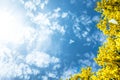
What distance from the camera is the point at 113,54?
33.0 ft

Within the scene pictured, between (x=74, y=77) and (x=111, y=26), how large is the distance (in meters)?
6.63

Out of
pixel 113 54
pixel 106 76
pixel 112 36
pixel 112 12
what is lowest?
pixel 106 76

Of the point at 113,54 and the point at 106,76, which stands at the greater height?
the point at 113,54

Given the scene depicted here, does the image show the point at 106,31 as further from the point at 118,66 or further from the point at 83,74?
the point at 83,74

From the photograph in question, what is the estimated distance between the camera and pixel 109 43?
34.5 feet

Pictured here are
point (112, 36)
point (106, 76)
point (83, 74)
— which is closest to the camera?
point (106, 76)

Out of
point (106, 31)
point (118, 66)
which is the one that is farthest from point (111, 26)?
point (118, 66)

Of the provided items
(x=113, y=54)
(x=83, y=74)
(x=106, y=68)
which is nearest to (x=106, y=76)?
(x=106, y=68)

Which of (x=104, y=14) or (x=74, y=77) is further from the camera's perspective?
(x=74, y=77)

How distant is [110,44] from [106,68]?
1095 mm

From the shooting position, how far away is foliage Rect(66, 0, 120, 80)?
9859 mm

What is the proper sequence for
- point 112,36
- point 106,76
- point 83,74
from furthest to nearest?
point 83,74 → point 112,36 → point 106,76

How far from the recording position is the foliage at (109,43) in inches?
388

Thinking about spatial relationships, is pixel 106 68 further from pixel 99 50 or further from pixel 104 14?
pixel 104 14
